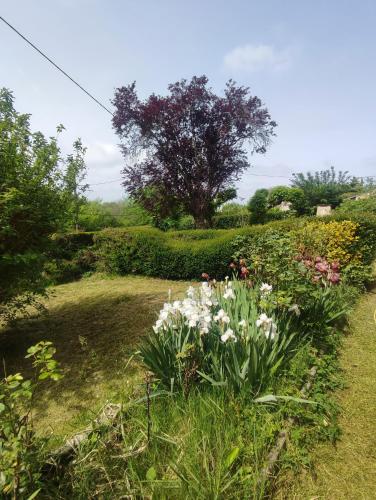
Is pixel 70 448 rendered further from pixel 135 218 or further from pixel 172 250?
pixel 135 218

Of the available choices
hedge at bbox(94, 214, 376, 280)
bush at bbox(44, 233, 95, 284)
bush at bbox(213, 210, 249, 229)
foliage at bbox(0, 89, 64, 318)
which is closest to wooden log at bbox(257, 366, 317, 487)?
foliage at bbox(0, 89, 64, 318)

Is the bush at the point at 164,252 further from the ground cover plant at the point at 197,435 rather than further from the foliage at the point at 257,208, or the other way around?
the foliage at the point at 257,208

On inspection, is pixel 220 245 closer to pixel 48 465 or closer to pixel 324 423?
pixel 324 423

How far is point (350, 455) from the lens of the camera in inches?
87.3

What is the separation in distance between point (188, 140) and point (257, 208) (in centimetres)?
738

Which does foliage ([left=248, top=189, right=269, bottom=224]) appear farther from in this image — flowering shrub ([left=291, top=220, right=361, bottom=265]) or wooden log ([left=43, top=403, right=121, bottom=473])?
wooden log ([left=43, top=403, right=121, bottom=473])

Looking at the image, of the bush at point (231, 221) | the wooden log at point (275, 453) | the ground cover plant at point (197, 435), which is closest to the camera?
the ground cover plant at point (197, 435)

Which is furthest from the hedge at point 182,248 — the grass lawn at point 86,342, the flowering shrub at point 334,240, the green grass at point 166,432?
the green grass at point 166,432

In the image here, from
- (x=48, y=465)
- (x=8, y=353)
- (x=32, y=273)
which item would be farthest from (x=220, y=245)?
(x=48, y=465)

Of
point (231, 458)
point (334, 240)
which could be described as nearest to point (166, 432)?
point (231, 458)

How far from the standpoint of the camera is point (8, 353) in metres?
4.52

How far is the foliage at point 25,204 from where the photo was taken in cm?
404

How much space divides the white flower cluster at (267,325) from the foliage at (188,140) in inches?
486

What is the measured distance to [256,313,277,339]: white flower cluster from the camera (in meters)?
2.61
